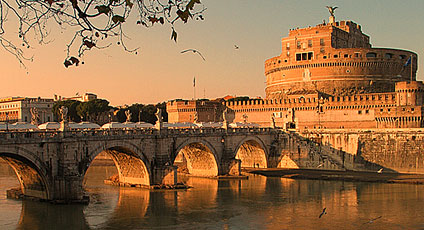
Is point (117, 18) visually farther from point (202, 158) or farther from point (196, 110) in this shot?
point (196, 110)

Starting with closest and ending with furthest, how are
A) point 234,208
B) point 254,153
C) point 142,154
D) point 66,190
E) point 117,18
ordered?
point 117,18, point 66,190, point 234,208, point 142,154, point 254,153

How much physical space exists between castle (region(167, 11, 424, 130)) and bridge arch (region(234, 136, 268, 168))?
708 centimetres

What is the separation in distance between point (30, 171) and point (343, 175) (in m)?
33.0

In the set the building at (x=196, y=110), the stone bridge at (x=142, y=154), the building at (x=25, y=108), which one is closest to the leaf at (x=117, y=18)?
the stone bridge at (x=142, y=154)

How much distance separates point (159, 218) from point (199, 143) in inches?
767

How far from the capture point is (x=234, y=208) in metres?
36.0

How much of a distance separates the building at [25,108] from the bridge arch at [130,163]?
78.6 metres

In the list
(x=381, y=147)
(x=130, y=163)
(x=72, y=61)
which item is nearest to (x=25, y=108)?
(x=130, y=163)

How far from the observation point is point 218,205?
37.2 meters

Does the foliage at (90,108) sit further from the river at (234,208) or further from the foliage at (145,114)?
the river at (234,208)

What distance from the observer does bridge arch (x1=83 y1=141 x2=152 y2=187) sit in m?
41.7

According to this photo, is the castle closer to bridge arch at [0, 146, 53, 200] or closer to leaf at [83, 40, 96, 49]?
bridge arch at [0, 146, 53, 200]

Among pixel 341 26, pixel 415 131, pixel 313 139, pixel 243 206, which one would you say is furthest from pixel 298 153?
pixel 341 26

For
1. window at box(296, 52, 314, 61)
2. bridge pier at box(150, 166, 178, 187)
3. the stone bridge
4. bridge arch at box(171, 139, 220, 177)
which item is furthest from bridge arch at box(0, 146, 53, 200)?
window at box(296, 52, 314, 61)
